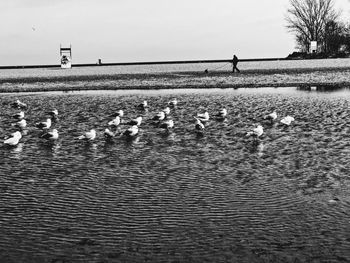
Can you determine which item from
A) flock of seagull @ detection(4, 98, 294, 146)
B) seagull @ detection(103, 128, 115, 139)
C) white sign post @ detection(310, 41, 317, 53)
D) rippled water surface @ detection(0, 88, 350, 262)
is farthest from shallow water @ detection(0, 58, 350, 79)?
rippled water surface @ detection(0, 88, 350, 262)

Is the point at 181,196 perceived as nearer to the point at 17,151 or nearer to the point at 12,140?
the point at 17,151

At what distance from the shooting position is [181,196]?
1024 centimetres

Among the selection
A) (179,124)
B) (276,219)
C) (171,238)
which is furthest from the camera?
(179,124)

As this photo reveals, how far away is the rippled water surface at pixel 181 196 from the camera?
7602 millimetres

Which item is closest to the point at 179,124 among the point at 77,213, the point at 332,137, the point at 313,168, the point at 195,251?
the point at 332,137

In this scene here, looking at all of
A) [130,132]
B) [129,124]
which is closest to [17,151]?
[130,132]

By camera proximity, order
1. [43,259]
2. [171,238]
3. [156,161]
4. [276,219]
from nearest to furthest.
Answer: [43,259] → [171,238] → [276,219] → [156,161]

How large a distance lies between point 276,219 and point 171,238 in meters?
1.96

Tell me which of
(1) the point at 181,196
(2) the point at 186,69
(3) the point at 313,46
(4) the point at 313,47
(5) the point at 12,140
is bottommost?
(1) the point at 181,196

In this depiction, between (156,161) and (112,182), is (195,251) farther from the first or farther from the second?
(156,161)

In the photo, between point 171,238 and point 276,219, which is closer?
point 171,238

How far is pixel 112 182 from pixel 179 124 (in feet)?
31.7

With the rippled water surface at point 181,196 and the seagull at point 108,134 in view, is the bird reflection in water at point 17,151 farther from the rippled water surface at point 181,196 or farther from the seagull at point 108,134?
the seagull at point 108,134

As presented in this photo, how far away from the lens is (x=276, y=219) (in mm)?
8734
